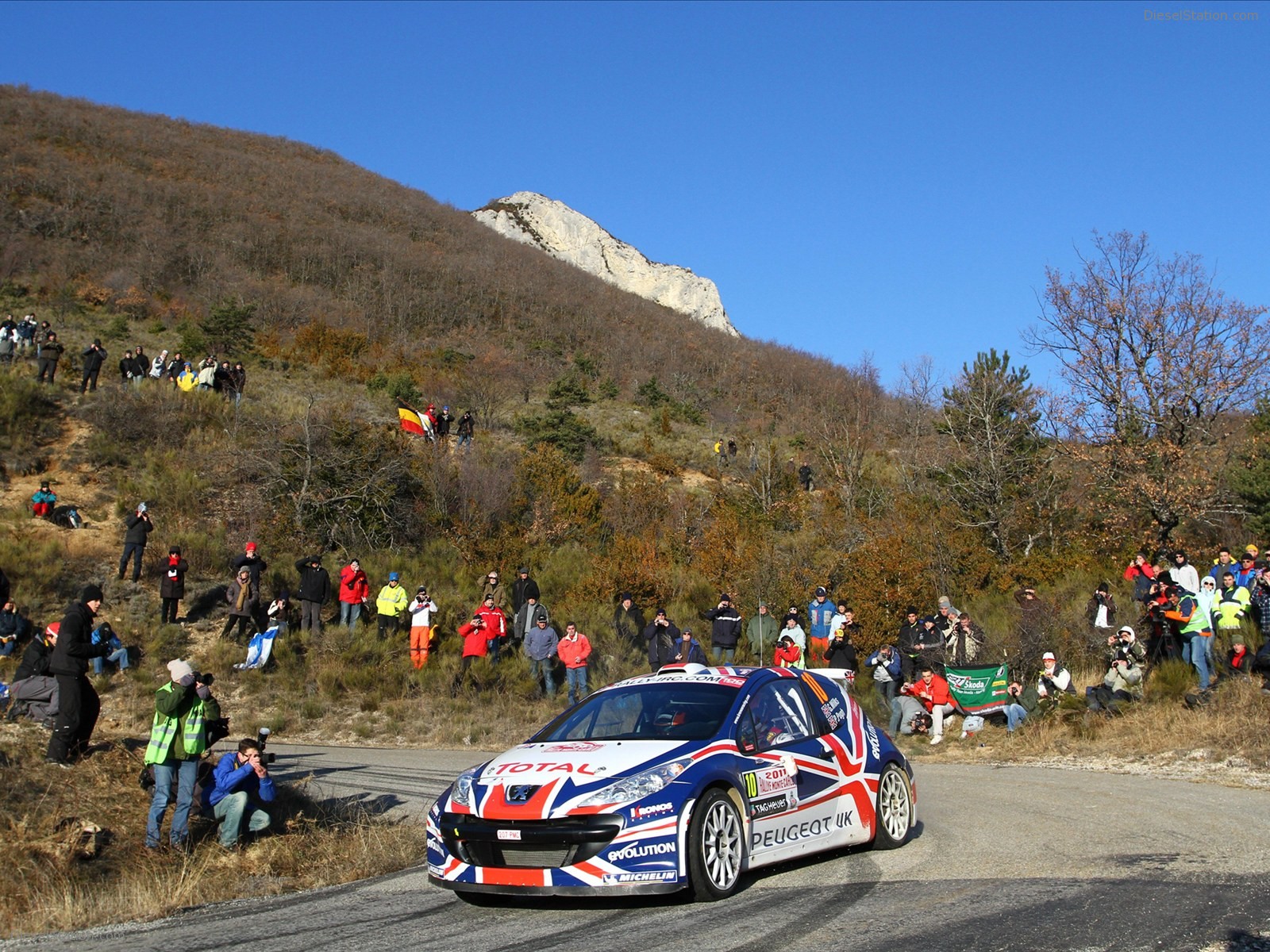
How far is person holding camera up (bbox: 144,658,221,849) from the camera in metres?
9.02

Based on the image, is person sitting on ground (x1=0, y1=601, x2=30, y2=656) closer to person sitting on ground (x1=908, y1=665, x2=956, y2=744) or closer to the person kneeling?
the person kneeling

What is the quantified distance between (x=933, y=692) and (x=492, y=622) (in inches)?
343

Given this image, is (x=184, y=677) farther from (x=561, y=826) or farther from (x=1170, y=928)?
(x=1170, y=928)

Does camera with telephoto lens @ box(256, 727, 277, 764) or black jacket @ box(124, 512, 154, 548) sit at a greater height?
black jacket @ box(124, 512, 154, 548)

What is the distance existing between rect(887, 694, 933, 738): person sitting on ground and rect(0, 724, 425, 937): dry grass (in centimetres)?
1009

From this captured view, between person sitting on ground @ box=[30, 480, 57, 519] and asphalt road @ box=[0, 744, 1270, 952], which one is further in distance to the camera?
person sitting on ground @ box=[30, 480, 57, 519]

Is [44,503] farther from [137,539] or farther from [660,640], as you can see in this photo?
[660,640]

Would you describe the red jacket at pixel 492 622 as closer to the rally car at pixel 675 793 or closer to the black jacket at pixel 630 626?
the black jacket at pixel 630 626

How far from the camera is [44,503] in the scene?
26.4 m

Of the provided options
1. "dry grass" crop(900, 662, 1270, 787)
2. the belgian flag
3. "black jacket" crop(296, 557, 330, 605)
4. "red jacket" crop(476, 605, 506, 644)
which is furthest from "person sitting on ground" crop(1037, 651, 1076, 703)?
the belgian flag

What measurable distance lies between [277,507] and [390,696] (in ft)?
30.6

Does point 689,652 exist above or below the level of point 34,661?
below

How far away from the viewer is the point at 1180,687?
669 inches

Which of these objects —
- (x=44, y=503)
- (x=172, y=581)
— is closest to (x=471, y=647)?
(x=172, y=581)
